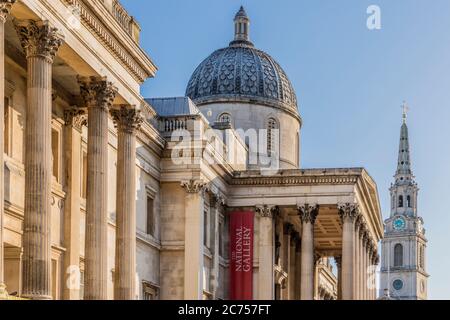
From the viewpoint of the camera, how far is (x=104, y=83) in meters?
37.8

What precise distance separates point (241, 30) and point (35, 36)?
49661 millimetres

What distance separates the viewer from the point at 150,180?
2152 inches

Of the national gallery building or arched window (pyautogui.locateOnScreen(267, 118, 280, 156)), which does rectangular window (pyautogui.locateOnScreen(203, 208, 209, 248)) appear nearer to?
the national gallery building

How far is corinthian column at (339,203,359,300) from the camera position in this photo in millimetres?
63125

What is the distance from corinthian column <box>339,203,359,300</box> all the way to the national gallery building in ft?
0.28

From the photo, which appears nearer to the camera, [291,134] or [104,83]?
[104,83]

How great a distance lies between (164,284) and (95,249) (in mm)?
19458

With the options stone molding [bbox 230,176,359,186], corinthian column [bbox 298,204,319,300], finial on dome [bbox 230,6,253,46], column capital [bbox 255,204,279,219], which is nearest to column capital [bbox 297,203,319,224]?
corinthian column [bbox 298,204,319,300]

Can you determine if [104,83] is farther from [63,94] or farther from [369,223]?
[369,223]

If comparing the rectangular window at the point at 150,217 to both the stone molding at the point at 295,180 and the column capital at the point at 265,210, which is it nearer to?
the stone molding at the point at 295,180

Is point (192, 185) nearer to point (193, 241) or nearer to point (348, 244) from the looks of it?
Result: point (193, 241)

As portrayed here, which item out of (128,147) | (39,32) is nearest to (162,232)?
(128,147)

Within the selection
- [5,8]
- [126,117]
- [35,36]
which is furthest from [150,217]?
[5,8]
